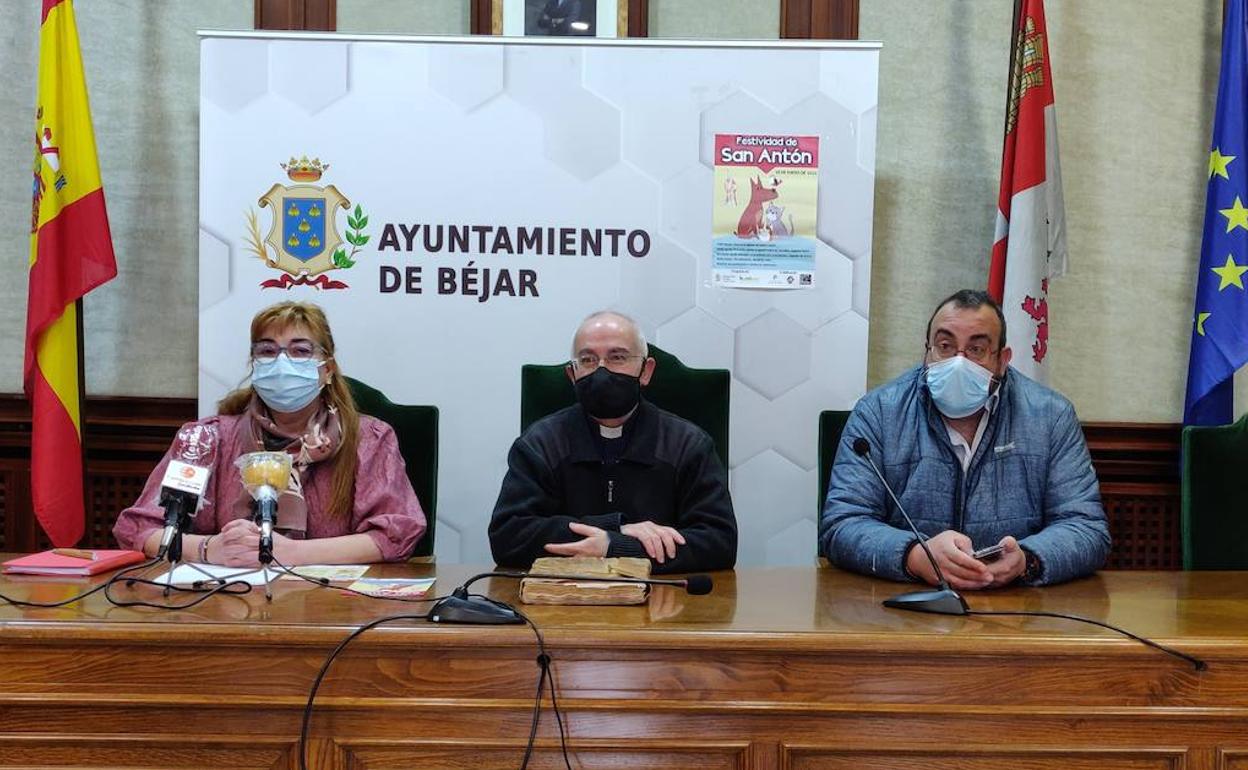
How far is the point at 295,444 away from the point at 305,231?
0.86 m

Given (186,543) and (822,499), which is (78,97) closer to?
(186,543)

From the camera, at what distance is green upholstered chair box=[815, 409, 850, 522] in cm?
294

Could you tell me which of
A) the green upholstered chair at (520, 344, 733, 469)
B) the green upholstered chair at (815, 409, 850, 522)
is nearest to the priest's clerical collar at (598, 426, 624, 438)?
the green upholstered chair at (520, 344, 733, 469)

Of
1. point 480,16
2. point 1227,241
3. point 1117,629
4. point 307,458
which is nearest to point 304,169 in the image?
point 480,16

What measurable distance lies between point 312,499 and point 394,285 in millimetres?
864

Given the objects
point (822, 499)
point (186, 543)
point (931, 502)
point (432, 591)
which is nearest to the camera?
point (432, 591)

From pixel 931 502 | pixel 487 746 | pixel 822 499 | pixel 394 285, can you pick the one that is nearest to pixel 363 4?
pixel 394 285

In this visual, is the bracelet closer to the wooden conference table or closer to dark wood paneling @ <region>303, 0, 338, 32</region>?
the wooden conference table

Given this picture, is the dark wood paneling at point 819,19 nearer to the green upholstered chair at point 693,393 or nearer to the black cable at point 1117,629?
the green upholstered chair at point 693,393

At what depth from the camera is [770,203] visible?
127 inches

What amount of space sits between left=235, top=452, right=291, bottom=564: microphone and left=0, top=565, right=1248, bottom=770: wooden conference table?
0.75ft

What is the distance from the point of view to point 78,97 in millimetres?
3342

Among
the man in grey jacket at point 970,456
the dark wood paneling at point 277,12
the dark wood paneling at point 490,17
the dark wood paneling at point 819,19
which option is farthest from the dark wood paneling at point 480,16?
the man in grey jacket at point 970,456

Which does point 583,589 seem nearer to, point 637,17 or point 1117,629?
point 1117,629
